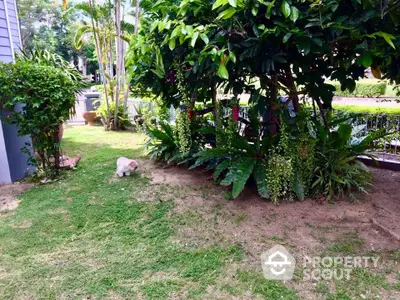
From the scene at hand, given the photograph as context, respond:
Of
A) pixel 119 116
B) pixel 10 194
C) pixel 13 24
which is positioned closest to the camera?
pixel 10 194

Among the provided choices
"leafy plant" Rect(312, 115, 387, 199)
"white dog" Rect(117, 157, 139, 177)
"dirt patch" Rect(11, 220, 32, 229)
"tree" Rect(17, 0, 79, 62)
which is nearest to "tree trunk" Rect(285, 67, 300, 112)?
"leafy plant" Rect(312, 115, 387, 199)

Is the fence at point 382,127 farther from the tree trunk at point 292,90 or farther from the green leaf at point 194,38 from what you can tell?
the green leaf at point 194,38

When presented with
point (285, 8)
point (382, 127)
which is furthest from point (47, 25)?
point (285, 8)

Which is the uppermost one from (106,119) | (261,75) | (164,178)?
(261,75)

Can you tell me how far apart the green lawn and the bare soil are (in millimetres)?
92

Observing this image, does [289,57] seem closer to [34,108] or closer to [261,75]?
[261,75]

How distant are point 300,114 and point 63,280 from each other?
2.63 m

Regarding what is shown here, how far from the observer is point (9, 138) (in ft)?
13.1

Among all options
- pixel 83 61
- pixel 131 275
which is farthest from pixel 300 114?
pixel 83 61

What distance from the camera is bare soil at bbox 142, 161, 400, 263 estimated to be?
8.10 feet

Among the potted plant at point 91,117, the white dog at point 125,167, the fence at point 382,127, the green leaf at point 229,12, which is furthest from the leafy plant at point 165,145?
the potted plant at point 91,117

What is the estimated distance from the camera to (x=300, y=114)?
3.18 meters

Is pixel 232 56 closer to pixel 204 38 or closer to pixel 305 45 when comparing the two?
pixel 204 38

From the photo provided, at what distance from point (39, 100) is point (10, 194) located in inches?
47.7
